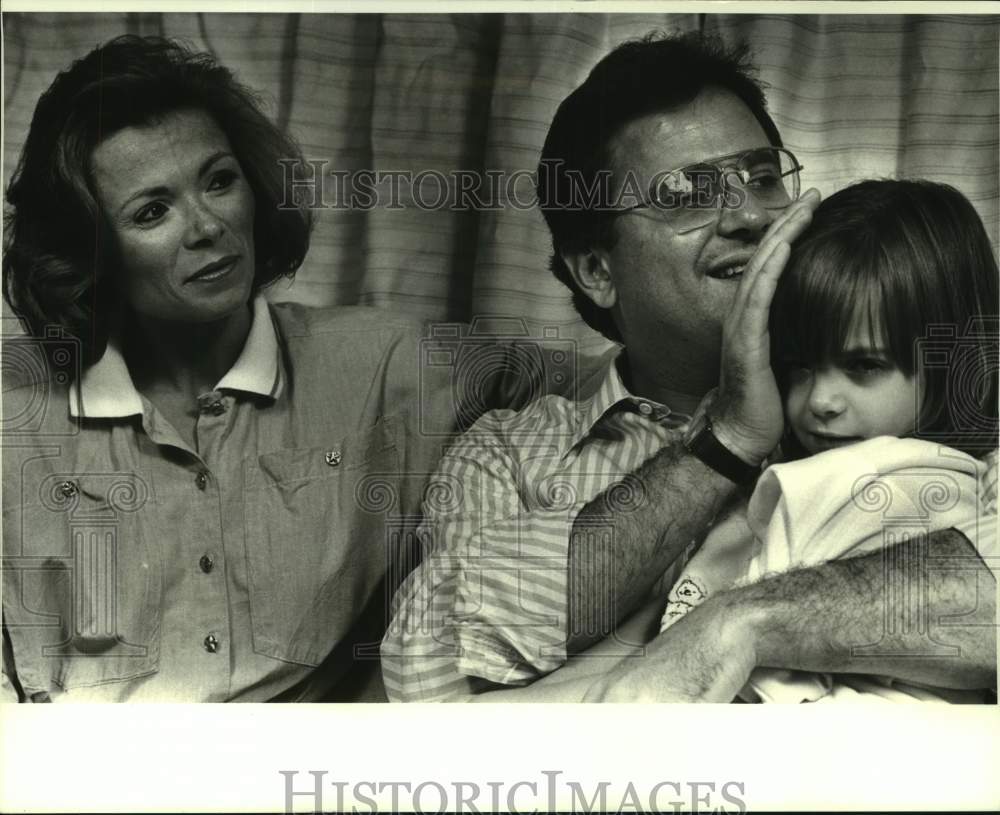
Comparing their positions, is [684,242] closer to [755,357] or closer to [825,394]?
[755,357]

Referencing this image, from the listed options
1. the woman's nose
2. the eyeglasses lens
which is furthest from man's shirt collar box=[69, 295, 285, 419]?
the eyeglasses lens

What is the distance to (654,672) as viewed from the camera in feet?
13.0

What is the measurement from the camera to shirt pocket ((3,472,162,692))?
4.01 meters

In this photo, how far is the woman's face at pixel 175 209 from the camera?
3.96m

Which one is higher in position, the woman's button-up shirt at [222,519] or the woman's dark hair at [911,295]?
the woman's dark hair at [911,295]

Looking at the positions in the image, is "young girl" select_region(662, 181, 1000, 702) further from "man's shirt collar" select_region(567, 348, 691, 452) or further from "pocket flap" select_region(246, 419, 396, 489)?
"pocket flap" select_region(246, 419, 396, 489)

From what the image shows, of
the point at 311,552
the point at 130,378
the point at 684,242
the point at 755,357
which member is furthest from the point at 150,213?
the point at 755,357

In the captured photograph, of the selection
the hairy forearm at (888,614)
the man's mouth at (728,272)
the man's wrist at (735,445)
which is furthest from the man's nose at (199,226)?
the hairy forearm at (888,614)

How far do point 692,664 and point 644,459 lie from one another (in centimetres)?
58

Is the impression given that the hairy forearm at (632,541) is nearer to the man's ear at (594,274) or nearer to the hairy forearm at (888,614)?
the hairy forearm at (888,614)

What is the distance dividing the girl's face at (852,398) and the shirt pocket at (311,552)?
113 centimetres

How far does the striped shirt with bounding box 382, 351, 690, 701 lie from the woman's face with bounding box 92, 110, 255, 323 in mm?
842

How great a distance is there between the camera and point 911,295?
3934mm

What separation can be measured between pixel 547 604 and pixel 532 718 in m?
0.33
